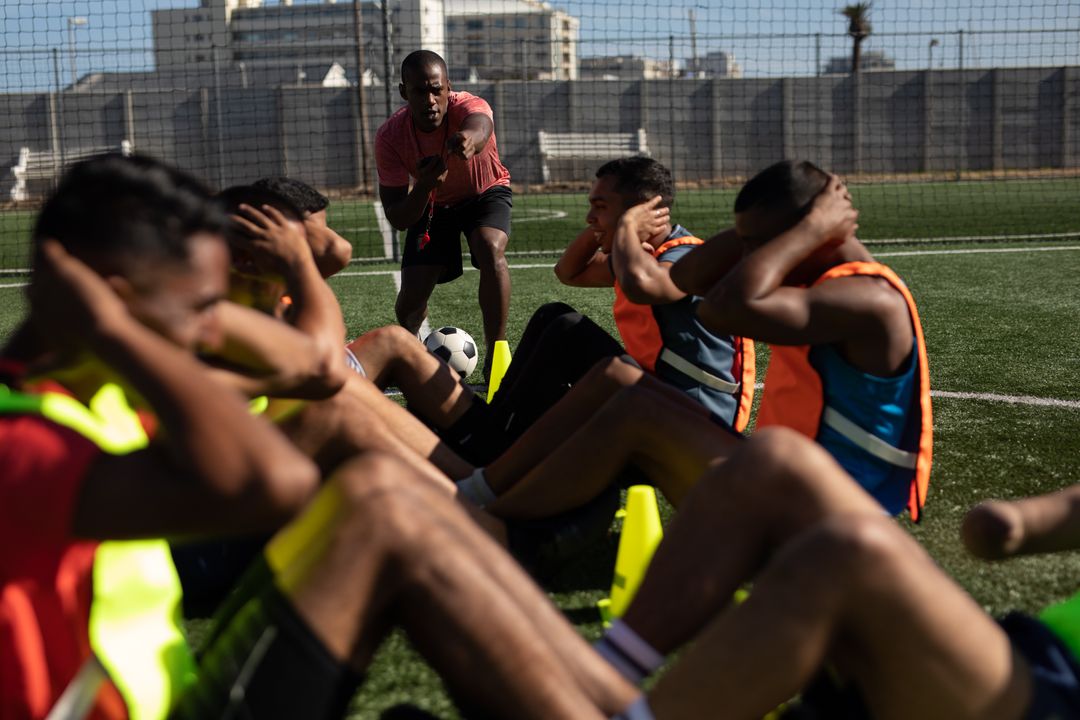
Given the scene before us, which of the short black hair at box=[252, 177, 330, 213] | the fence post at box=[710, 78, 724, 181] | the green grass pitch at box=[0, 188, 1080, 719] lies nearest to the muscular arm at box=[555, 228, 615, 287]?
the short black hair at box=[252, 177, 330, 213]

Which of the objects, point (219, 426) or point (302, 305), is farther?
point (302, 305)

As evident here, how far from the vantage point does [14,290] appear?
11750 millimetres

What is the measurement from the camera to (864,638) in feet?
6.70

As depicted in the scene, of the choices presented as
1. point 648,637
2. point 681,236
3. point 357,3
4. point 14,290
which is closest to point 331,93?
point 357,3

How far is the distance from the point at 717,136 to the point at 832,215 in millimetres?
34514

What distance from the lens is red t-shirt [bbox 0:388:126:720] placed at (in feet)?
5.71

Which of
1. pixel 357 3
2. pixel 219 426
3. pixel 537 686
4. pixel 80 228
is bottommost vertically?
pixel 537 686

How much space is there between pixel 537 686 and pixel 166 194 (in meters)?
1.03

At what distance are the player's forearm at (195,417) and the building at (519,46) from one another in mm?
14320

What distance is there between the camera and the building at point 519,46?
77.8 feet

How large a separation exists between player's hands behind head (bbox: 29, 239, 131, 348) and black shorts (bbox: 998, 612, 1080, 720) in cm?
166

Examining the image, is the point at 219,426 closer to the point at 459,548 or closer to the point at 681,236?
the point at 459,548

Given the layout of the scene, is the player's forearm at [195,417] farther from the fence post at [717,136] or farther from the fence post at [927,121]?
the fence post at [927,121]

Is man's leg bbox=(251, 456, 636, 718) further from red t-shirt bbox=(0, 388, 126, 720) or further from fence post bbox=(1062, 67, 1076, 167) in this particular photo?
fence post bbox=(1062, 67, 1076, 167)
